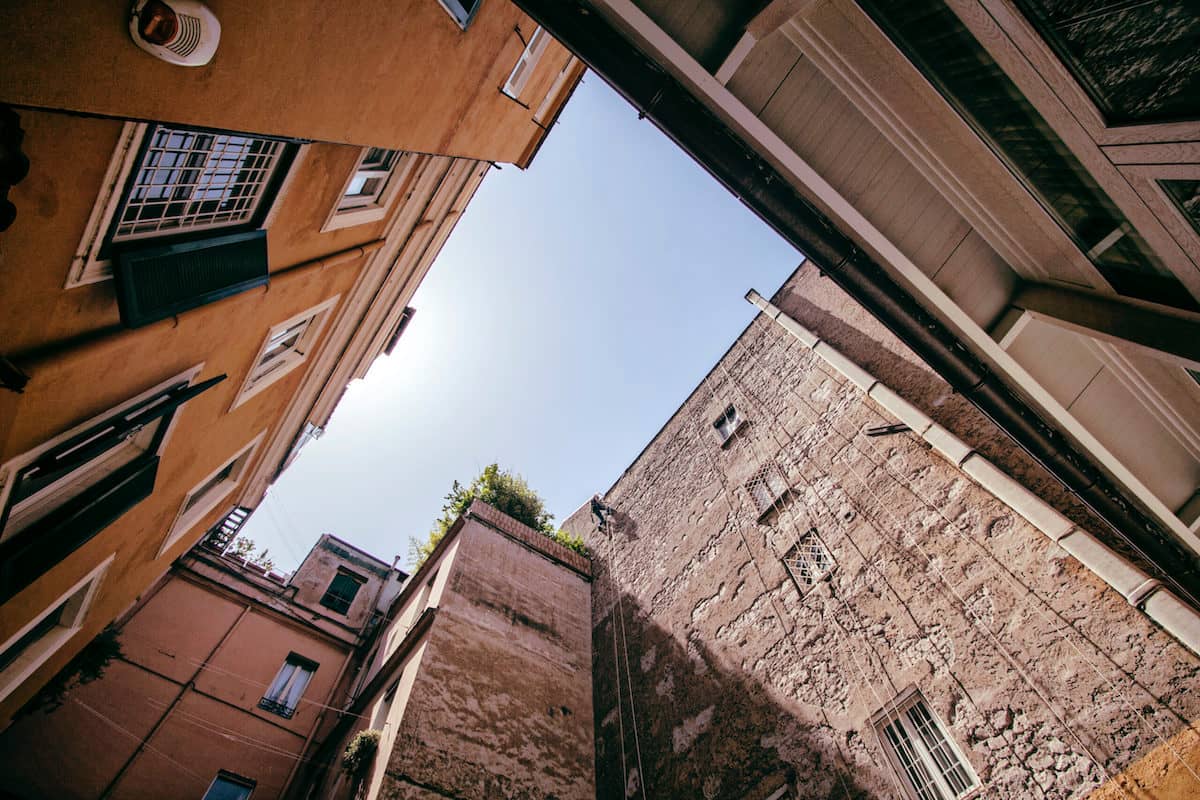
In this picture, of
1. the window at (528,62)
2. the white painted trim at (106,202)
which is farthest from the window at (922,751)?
the window at (528,62)

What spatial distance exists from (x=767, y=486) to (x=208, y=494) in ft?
32.2

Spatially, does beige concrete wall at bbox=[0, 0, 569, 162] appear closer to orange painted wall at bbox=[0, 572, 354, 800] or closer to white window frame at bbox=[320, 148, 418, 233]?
white window frame at bbox=[320, 148, 418, 233]

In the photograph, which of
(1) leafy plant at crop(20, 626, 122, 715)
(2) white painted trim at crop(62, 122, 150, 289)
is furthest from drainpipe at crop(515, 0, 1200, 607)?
(1) leafy plant at crop(20, 626, 122, 715)

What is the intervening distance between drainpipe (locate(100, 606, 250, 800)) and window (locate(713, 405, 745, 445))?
12.5 m

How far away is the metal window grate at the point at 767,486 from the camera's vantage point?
8.40 meters

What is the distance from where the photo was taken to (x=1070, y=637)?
4.38 meters

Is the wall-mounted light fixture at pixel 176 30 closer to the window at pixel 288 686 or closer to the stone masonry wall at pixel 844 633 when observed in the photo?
the stone masonry wall at pixel 844 633

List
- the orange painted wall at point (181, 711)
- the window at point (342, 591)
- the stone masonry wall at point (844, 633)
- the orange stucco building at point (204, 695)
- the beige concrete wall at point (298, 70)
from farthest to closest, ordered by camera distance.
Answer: the window at point (342, 591) < the orange stucco building at point (204, 695) < the orange painted wall at point (181, 711) < the stone masonry wall at point (844, 633) < the beige concrete wall at point (298, 70)

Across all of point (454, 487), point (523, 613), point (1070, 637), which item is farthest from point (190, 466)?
point (1070, 637)

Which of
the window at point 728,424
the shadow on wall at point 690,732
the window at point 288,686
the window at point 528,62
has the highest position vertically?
the window at point 528,62

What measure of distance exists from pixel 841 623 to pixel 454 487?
1013 cm

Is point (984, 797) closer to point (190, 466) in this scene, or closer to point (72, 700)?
point (190, 466)

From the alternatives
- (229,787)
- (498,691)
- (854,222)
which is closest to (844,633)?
(854,222)

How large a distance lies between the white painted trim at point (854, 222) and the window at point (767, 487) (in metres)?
4.21
